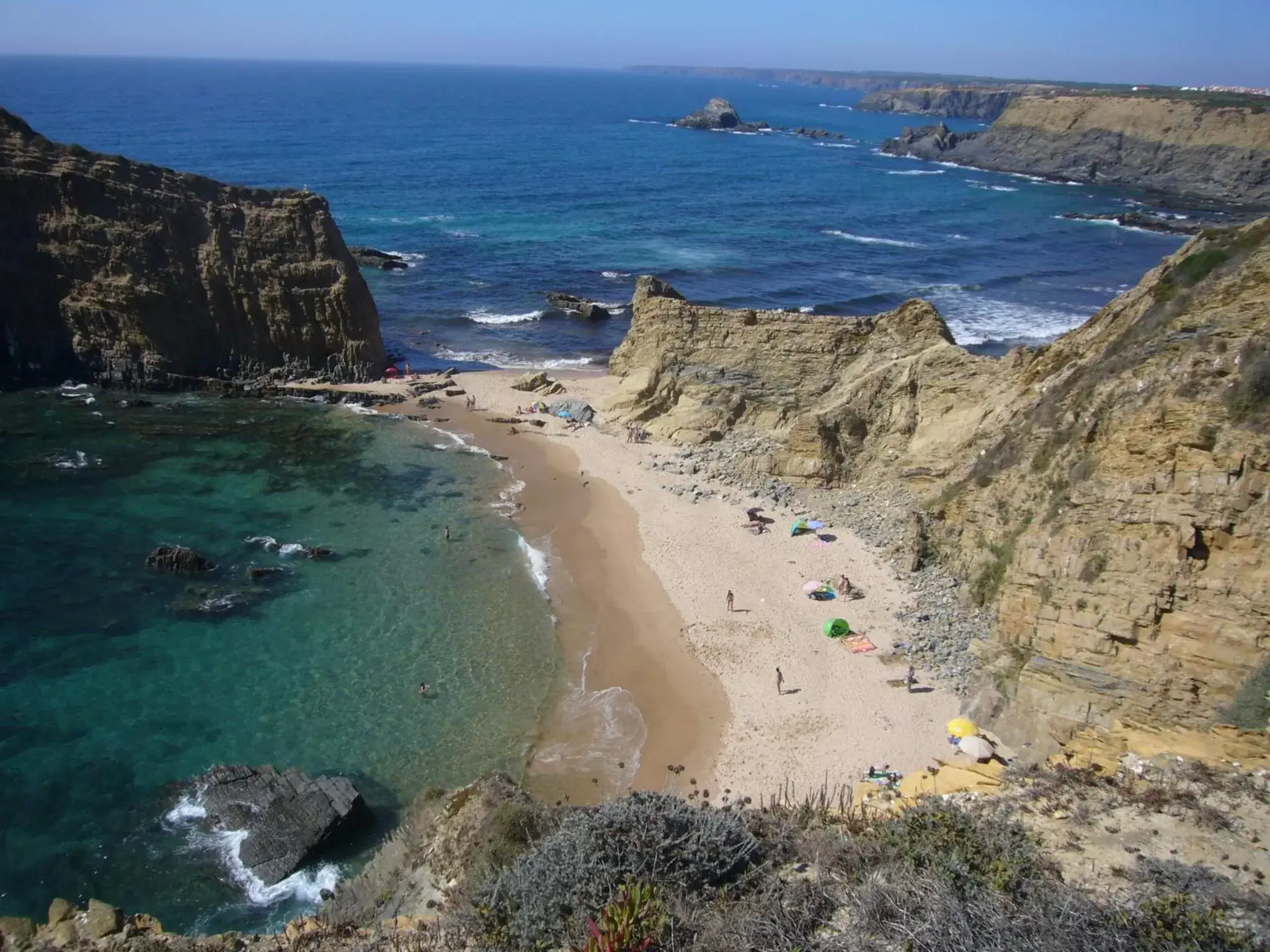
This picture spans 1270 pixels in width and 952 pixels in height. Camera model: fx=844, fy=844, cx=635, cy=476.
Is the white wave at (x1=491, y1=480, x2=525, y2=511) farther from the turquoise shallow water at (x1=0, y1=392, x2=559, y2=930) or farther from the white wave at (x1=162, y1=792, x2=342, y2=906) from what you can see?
the white wave at (x1=162, y1=792, x2=342, y2=906)

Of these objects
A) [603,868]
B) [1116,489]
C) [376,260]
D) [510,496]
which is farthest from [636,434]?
[376,260]

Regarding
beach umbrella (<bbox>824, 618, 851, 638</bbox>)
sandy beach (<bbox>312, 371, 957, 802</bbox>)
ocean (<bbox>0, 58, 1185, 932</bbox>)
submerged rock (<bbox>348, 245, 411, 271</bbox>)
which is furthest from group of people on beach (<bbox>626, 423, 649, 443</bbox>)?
submerged rock (<bbox>348, 245, 411, 271</bbox>)

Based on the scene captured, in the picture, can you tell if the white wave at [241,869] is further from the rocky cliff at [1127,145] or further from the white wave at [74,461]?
the rocky cliff at [1127,145]

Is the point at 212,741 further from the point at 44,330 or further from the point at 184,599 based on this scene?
the point at 44,330

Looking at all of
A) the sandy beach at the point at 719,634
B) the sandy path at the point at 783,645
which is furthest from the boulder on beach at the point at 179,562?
the sandy path at the point at 783,645

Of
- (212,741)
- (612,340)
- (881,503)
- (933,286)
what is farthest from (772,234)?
(212,741)

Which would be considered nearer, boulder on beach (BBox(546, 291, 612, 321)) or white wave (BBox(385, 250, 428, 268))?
boulder on beach (BBox(546, 291, 612, 321))
